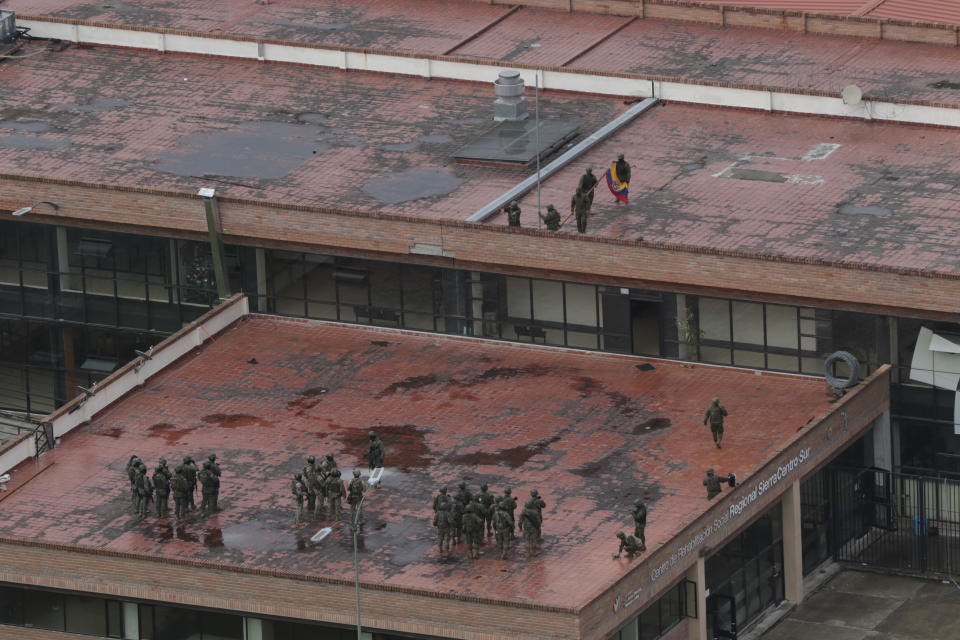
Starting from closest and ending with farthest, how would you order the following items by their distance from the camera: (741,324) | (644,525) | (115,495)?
(644,525) < (115,495) < (741,324)

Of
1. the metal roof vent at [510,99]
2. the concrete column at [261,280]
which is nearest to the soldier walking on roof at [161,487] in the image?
the concrete column at [261,280]

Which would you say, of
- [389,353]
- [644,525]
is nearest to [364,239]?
[389,353]

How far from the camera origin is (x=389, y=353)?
93125mm

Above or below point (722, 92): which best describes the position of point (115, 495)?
below

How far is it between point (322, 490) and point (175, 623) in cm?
563

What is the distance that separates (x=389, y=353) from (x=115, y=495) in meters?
12.6

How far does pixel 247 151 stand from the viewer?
334 feet

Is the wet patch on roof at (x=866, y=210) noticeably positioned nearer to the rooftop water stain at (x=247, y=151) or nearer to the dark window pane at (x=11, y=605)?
the rooftop water stain at (x=247, y=151)

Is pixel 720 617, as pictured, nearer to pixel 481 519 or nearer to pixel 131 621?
pixel 481 519

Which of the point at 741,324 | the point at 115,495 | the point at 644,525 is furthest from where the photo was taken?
the point at 741,324

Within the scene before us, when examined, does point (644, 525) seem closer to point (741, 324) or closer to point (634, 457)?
point (634, 457)

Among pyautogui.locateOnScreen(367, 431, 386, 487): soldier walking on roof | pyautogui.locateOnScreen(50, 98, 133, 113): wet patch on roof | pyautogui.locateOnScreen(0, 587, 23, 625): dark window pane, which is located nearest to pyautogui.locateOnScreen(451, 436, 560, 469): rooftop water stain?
pyautogui.locateOnScreen(367, 431, 386, 487): soldier walking on roof

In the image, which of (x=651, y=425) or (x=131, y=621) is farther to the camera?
(x=651, y=425)

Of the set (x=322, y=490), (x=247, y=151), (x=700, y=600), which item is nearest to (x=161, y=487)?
(x=322, y=490)
